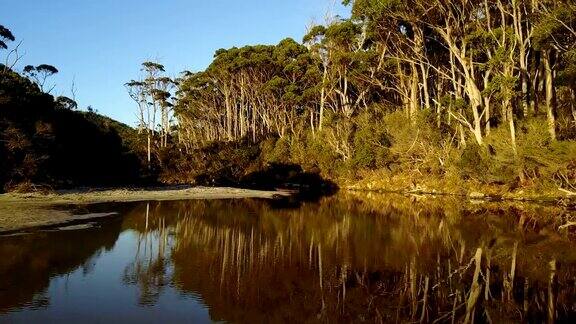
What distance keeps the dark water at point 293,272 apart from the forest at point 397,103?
7.36 m

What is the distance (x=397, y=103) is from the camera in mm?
53094

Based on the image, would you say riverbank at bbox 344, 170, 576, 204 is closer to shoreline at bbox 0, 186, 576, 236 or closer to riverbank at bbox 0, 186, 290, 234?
shoreline at bbox 0, 186, 576, 236

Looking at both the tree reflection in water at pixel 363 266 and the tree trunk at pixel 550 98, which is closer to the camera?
the tree reflection in water at pixel 363 266

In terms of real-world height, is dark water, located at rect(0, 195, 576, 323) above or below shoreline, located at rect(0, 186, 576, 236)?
below

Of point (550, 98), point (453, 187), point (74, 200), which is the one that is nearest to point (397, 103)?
point (453, 187)

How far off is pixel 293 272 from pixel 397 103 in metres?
43.4

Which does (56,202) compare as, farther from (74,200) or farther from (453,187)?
(453,187)

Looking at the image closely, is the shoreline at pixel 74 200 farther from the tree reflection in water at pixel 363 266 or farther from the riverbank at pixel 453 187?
the tree reflection in water at pixel 363 266

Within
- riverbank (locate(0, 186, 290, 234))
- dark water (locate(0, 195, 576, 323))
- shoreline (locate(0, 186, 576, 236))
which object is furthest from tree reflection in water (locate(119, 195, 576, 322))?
riverbank (locate(0, 186, 290, 234))

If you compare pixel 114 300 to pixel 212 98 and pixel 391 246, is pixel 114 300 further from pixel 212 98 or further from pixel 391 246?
pixel 212 98

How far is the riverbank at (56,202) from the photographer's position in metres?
18.4

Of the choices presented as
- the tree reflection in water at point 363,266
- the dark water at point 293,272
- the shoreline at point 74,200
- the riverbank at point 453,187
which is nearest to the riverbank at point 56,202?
the shoreline at point 74,200

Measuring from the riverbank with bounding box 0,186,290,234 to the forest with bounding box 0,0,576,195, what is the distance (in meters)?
2.03

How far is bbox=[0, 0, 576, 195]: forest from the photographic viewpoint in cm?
2838
